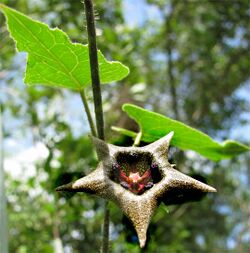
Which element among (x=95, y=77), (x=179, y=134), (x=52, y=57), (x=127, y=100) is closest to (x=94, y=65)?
(x=95, y=77)

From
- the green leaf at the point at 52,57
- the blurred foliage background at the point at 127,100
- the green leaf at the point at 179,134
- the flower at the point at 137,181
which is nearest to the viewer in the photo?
the flower at the point at 137,181

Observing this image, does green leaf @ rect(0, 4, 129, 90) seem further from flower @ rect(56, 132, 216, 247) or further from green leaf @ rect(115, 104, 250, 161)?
flower @ rect(56, 132, 216, 247)

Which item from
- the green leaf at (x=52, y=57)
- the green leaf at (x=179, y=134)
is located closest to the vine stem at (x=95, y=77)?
the green leaf at (x=52, y=57)

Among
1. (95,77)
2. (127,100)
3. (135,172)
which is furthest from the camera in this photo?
(127,100)

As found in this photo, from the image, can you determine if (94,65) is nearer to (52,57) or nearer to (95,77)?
(95,77)

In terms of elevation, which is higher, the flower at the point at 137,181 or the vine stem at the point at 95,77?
the vine stem at the point at 95,77

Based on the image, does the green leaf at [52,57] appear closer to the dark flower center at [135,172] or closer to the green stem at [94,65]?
the green stem at [94,65]

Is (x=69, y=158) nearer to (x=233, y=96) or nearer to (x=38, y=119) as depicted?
(x=38, y=119)
